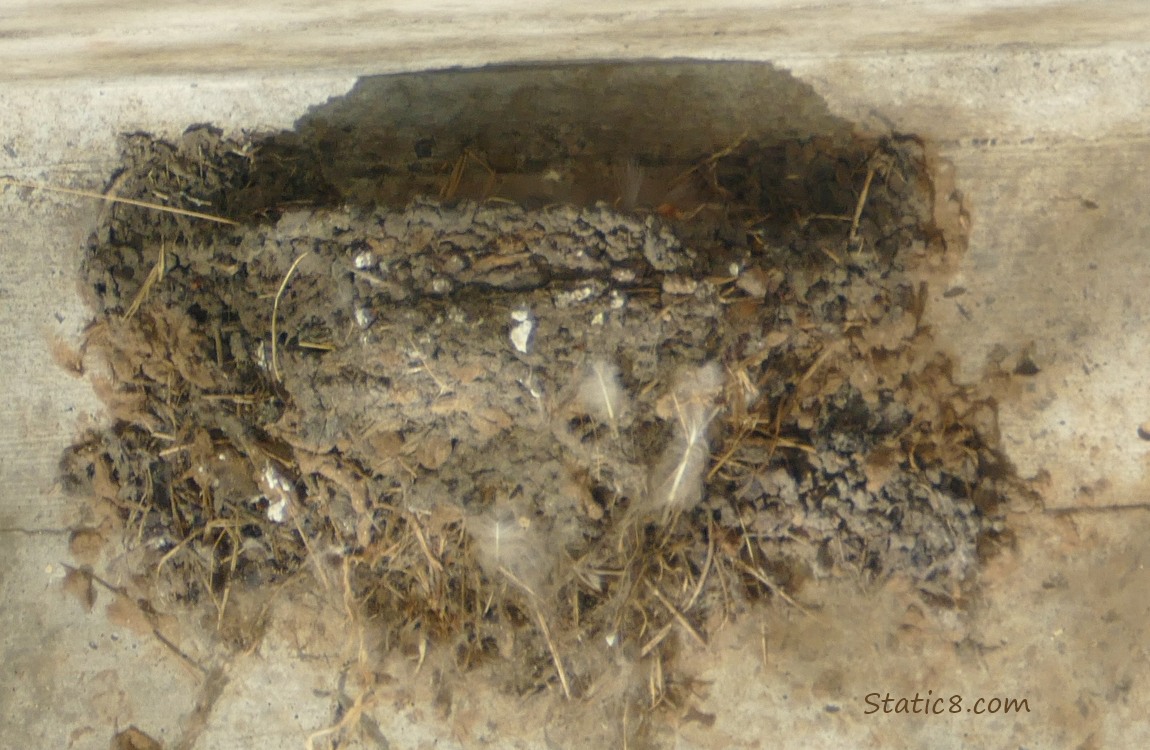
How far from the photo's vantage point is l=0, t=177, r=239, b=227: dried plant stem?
2.69 metres

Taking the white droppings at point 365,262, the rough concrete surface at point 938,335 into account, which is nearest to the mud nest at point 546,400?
the white droppings at point 365,262

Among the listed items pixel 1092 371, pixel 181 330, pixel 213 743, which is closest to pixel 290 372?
pixel 181 330

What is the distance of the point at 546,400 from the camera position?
2416mm

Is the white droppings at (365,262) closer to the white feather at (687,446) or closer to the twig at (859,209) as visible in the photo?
the white feather at (687,446)

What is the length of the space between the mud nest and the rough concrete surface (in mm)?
137

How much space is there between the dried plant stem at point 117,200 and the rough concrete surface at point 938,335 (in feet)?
0.11

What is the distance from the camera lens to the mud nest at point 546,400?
2389 mm

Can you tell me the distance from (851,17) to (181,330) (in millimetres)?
2135

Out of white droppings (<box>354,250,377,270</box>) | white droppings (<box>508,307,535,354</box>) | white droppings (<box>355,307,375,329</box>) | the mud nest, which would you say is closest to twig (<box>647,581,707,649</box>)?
the mud nest

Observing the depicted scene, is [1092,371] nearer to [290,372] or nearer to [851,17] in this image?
[851,17]

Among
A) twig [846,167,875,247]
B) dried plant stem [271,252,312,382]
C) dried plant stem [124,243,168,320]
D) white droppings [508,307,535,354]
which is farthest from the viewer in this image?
dried plant stem [124,243,168,320]

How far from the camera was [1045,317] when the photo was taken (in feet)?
8.93

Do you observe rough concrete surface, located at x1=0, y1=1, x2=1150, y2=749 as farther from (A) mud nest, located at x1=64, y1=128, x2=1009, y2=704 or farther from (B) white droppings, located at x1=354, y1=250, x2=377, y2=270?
(B) white droppings, located at x1=354, y1=250, x2=377, y2=270

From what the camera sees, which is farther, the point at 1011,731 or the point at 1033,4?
the point at 1011,731
